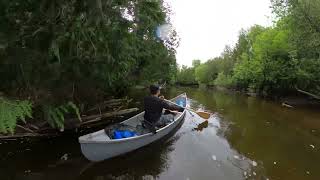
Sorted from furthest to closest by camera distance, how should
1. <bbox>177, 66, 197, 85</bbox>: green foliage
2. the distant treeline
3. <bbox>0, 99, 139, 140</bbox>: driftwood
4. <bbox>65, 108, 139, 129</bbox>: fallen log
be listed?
1. <bbox>177, 66, 197, 85</bbox>: green foliage
2. the distant treeline
3. <bbox>65, 108, 139, 129</bbox>: fallen log
4. <bbox>0, 99, 139, 140</bbox>: driftwood

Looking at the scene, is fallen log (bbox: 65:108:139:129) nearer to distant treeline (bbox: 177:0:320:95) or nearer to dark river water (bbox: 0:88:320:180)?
Answer: dark river water (bbox: 0:88:320:180)

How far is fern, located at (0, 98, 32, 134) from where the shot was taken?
2820 millimetres

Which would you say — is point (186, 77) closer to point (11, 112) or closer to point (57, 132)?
point (57, 132)

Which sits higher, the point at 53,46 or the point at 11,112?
the point at 53,46

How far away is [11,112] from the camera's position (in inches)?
114

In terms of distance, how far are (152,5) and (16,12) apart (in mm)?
1990

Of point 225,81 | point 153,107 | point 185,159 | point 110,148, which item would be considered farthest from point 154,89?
point 225,81

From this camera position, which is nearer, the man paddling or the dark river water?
the dark river water

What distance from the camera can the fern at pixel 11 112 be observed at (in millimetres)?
2820

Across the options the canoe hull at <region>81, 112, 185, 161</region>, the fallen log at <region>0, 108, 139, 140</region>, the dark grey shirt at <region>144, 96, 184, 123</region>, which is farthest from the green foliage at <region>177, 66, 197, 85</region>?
the canoe hull at <region>81, 112, 185, 161</region>

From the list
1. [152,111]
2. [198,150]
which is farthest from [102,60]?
[198,150]

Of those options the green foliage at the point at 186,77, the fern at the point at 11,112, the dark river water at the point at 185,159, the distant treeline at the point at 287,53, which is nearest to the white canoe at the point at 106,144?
the dark river water at the point at 185,159

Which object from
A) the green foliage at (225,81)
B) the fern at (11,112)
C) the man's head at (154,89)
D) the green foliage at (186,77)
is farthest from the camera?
the green foliage at (186,77)

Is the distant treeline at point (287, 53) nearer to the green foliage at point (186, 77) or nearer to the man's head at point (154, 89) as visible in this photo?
the man's head at point (154, 89)
